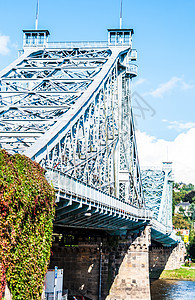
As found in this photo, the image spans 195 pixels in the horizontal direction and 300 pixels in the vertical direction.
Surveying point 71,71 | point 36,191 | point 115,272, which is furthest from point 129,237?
point 36,191

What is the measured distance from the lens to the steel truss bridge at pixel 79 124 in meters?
35.0

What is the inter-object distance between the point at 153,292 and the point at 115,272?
23.1m

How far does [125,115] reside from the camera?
68.2 meters

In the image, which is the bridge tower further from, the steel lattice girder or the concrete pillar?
the concrete pillar

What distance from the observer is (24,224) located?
24.5m

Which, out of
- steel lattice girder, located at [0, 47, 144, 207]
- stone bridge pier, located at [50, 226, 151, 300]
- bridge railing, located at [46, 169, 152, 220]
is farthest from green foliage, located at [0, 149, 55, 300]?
stone bridge pier, located at [50, 226, 151, 300]

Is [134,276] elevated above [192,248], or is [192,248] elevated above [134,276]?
[192,248]

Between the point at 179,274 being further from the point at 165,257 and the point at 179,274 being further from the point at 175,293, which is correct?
the point at 175,293

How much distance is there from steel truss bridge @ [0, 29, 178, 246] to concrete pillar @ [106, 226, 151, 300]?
7.91ft

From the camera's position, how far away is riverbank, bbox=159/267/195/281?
360 ft

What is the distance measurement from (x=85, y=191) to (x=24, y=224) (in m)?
10.6

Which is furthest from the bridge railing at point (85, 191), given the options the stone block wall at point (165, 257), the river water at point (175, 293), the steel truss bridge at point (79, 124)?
the stone block wall at point (165, 257)

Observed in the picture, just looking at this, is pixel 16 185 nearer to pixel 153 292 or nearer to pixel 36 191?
pixel 36 191

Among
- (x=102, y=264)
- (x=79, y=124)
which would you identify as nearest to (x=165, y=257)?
(x=102, y=264)
